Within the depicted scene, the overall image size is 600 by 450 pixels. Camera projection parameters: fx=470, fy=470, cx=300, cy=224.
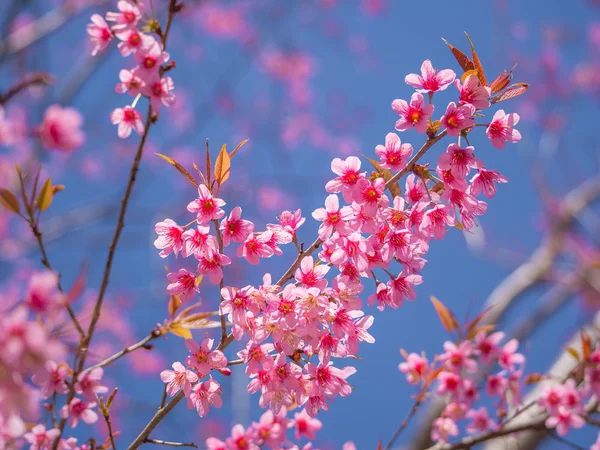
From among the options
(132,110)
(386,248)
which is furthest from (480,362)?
(132,110)

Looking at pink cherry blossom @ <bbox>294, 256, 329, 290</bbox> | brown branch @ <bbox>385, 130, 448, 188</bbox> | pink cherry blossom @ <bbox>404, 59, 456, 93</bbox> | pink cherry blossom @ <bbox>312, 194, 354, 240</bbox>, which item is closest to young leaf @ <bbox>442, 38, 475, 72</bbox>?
pink cherry blossom @ <bbox>404, 59, 456, 93</bbox>

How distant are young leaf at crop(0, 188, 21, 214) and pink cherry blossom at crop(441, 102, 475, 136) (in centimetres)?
99

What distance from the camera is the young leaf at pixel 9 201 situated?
1.08m

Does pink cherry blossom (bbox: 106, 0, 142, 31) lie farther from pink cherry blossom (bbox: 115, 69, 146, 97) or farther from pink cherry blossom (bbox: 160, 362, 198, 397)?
pink cherry blossom (bbox: 160, 362, 198, 397)

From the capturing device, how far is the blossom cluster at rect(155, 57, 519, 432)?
1025 mm

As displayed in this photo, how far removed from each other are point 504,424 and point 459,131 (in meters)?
1.15

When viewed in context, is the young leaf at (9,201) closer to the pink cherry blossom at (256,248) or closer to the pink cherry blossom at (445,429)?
the pink cherry blossom at (256,248)

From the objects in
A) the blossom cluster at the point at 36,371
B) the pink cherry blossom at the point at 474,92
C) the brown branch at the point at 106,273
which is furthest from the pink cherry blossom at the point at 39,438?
the pink cherry blossom at the point at 474,92

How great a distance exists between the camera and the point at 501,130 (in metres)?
1.11

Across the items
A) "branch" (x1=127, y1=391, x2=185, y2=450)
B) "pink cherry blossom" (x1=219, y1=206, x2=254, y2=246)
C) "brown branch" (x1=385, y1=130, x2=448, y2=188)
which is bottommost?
"branch" (x1=127, y1=391, x2=185, y2=450)

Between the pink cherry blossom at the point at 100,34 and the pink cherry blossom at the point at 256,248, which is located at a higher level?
the pink cherry blossom at the point at 100,34

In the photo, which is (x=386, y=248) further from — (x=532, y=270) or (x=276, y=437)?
(x=532, y=270)

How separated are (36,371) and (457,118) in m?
0.92

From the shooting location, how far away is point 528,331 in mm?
3768
